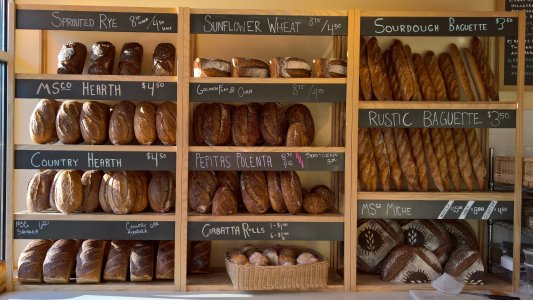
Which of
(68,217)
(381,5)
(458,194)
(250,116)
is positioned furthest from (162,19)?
(458,194)

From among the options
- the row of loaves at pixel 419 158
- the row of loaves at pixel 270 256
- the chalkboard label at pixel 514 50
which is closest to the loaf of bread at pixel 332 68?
the row of loaves at pixel 419 158

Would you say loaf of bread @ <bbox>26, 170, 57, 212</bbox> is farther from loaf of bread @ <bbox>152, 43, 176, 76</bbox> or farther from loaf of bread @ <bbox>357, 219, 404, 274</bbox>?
loaf of bread @ <bbox>357, 219, 404, 274</bbox>

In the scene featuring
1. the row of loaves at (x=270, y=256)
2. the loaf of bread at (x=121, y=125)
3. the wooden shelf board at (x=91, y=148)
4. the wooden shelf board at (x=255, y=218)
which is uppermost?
the loaf of bread at (x=121, y=125)

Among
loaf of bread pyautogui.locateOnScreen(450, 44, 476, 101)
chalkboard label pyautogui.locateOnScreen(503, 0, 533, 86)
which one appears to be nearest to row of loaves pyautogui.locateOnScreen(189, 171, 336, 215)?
loaf of bread pyautogui.locateOnScreen(450, 44, 476, 101)

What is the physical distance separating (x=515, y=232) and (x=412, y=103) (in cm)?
86

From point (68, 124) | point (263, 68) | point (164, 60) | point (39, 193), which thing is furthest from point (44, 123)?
point (263, 68)

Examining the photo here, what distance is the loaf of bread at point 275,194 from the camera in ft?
7.95

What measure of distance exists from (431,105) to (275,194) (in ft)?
3.03

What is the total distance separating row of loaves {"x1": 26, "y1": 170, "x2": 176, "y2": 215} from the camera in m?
2.34

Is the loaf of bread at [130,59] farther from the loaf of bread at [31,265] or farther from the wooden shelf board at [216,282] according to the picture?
the wooden shelf board at [216,282]

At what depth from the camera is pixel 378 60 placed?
253cm

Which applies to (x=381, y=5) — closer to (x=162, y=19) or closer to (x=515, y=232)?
(x=162, y=19)

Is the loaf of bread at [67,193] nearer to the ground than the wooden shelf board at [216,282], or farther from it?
farther from it

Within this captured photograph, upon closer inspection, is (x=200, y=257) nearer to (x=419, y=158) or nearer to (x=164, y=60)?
(x=164, y=60)
